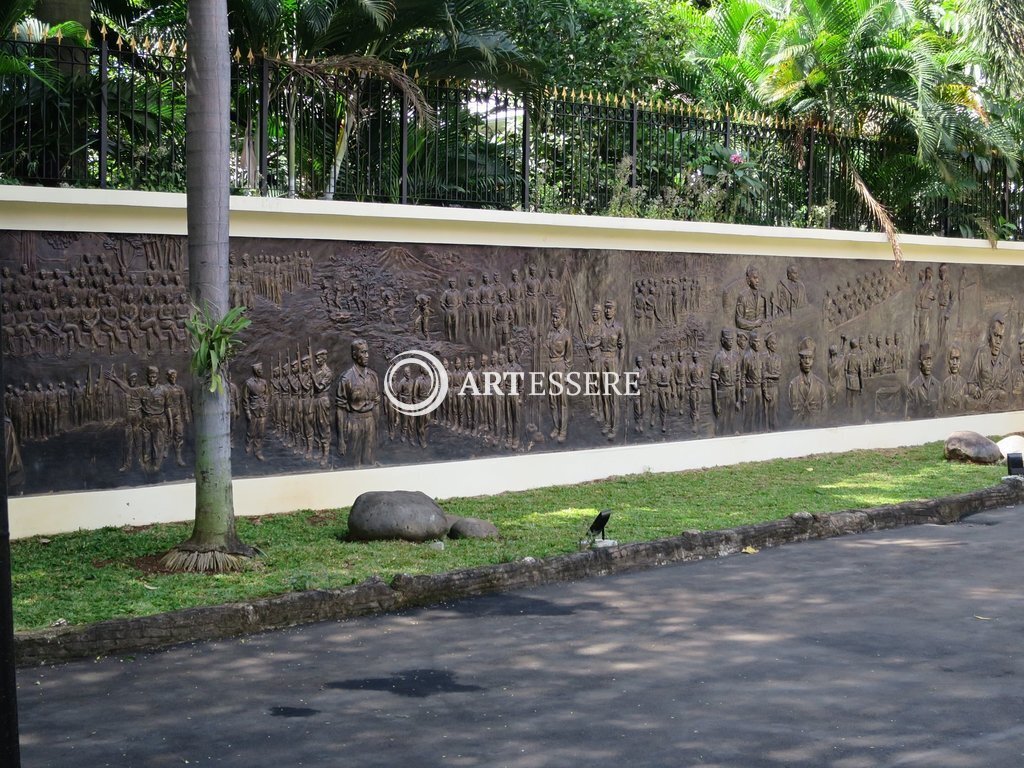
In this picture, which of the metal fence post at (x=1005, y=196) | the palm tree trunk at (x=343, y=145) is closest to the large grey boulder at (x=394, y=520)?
the palm tree trunk at (x=343, y=145)

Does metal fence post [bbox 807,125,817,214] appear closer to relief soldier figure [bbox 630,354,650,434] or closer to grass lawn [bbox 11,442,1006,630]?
grass lawn [bbox 11,442,1006,630]

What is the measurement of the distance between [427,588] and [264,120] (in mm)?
5015

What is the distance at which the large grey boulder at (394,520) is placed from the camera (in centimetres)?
959

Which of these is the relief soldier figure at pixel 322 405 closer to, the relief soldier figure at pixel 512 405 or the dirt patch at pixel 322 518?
the dirt patch at pixel 322 518

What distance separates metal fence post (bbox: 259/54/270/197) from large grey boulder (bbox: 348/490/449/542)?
3.18 m

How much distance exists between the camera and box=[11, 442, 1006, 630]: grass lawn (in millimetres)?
7699

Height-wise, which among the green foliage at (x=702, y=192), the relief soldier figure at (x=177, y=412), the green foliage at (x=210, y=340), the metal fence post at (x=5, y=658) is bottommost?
the metal fence post at (x=5, y=658)

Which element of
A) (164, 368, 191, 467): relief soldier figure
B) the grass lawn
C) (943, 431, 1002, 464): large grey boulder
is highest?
(164, 368, 191, 467): relief soldier figure

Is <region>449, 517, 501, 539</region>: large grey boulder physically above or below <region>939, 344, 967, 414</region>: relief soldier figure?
below

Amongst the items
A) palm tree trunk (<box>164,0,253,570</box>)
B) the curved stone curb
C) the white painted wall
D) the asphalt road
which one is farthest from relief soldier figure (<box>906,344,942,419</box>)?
palm tree trunk (<box>164,0,253,570</box>)

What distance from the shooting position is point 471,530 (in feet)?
32.2

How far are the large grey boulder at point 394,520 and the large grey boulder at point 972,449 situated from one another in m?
7.78

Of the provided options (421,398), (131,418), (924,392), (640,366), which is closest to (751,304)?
(640,366)

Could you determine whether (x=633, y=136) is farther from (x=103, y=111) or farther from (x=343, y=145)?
(x=103, y=111)
